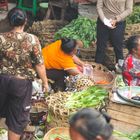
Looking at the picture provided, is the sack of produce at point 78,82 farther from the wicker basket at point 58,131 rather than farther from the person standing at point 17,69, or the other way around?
the person standing at point 17,69

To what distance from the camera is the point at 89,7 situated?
10.0m

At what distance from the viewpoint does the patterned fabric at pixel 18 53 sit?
17.5ft

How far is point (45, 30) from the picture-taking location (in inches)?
371

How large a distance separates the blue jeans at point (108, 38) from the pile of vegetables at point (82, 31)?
49 cm

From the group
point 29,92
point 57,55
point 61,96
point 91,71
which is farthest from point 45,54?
point 29,92

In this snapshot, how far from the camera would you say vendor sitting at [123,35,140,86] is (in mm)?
6215

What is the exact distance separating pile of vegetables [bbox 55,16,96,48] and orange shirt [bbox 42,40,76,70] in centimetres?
121

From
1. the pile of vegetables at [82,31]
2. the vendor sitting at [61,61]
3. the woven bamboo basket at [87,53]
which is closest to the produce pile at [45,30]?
the pile of vegetables at [82,31]

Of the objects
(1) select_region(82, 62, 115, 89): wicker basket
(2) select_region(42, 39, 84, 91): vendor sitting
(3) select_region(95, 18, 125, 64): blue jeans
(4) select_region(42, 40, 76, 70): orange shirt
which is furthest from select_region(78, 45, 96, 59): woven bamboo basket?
(4) select_region(42, 40, 76, 70): orange shirt

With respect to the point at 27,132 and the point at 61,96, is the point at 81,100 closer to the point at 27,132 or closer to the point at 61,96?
the point at 61,96

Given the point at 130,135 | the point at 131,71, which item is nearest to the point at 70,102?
the point at 130,135

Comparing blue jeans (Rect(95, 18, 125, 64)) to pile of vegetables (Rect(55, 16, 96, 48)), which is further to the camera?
pile of vegetables (Rect(55, 16, 96, 48))

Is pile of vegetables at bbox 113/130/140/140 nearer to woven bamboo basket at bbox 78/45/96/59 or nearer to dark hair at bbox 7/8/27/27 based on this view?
dark hair at bbox 7/8/27/27

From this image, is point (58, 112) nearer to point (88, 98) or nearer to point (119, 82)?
point (88, 98)
